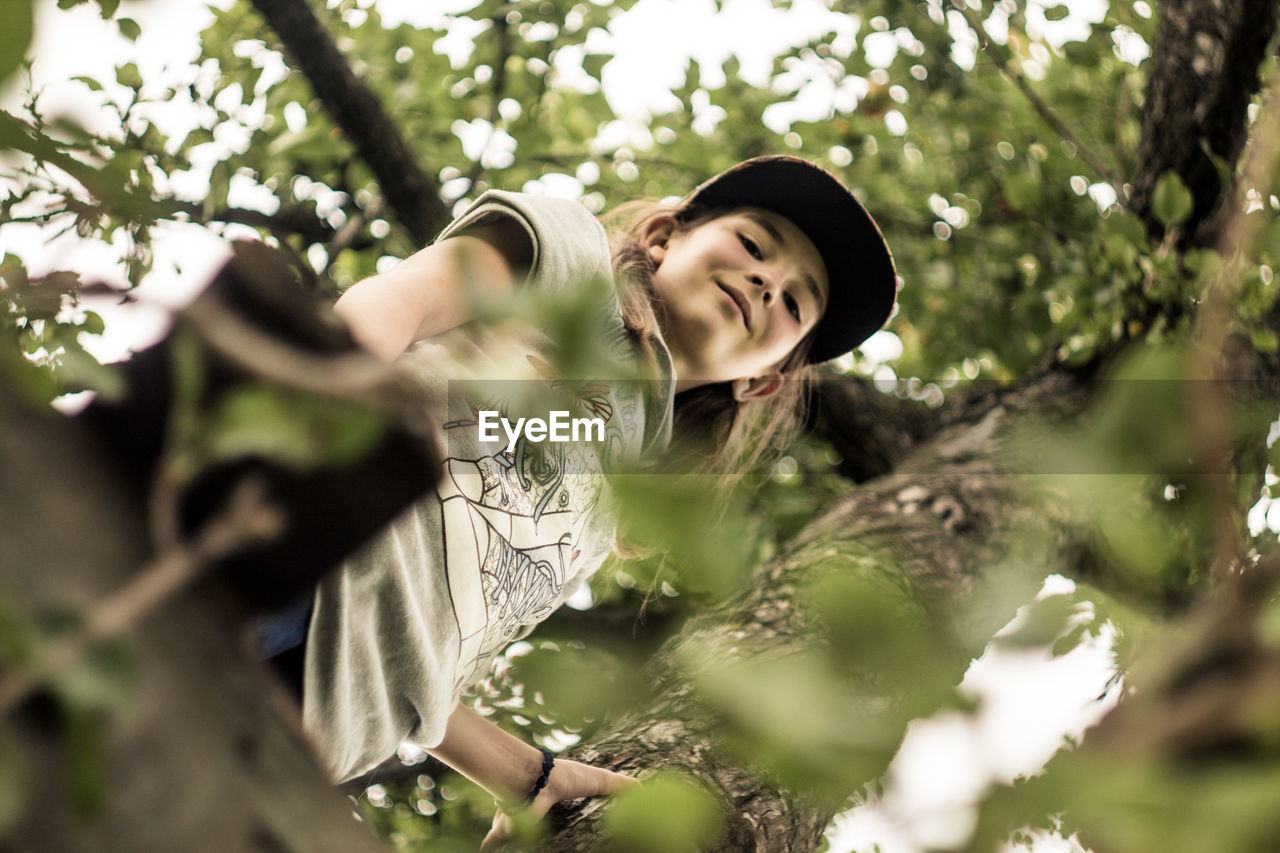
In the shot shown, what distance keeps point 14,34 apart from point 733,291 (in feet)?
4.44

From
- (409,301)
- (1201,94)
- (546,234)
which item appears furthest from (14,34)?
(1201,94)

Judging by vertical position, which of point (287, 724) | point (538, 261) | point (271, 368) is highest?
point (271, 368)

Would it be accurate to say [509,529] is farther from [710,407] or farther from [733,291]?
[710,407]

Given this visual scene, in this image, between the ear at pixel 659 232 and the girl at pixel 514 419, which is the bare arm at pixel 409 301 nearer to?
the girl at pixel 514 419

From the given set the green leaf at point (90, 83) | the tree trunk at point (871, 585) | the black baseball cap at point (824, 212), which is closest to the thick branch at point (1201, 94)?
the tree trunk at point (871, 585)

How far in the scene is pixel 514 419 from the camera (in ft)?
3.39

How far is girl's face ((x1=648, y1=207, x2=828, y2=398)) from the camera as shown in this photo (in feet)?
4.97

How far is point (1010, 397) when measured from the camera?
213 cm

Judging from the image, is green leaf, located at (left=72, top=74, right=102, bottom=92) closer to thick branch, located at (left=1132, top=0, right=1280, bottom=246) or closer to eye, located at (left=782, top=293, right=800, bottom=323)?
eye, located at (left=782, top=293, right=800, bottom=323)

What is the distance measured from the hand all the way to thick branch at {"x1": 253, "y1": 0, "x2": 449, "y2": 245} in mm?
1340

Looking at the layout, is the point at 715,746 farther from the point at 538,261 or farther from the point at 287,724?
the point at 287,724

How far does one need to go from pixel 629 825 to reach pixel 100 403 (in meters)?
0.24

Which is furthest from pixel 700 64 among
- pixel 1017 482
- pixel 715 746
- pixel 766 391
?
pixel 715 746

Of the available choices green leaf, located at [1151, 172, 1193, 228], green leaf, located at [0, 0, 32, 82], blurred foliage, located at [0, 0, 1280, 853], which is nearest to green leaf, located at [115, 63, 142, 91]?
blurred foliage, located at [0, 0, 1280, 853]
